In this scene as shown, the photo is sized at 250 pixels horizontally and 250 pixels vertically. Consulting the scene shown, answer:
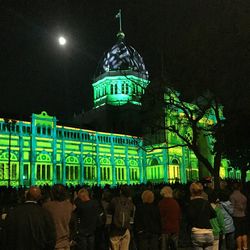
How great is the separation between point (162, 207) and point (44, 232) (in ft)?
11.9

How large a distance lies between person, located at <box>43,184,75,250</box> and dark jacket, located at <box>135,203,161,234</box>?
5.97 ft

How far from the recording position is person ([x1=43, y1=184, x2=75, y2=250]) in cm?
659

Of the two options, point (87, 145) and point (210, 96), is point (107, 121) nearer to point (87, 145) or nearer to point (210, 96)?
→ point (87, 145)

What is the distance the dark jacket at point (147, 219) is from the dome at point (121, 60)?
7382 centimetres

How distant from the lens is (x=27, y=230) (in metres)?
4.98

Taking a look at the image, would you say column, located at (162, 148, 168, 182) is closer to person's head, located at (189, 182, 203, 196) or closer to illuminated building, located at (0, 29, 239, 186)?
illuminated building, located at (0, 29, 239, 186)

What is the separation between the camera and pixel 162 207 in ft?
26.8

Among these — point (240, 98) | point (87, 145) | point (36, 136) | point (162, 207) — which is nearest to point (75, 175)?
point (87, 145)

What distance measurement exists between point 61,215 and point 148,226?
2.13 m

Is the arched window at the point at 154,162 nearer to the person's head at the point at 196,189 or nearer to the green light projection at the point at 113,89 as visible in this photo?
the green light projection at the point at 113,89

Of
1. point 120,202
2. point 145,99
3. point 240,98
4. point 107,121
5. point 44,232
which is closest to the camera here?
point 44,232

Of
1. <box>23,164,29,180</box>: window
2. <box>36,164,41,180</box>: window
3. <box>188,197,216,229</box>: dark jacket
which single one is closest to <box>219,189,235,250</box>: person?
<box>188,197,216,229</box>: dark jacket

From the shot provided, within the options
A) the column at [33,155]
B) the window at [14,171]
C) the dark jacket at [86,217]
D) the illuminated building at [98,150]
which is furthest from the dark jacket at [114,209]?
the column at [33,155]

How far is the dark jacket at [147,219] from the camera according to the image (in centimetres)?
785
